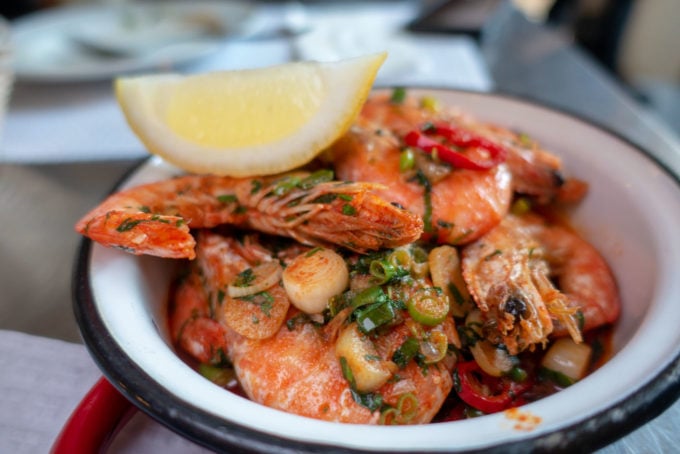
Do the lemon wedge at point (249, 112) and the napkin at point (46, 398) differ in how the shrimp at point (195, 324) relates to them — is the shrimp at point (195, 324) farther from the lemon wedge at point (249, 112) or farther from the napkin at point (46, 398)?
the lemon wedge at point (249, 112)

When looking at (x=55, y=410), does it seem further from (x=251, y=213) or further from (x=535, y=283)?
(x=535, y=283)

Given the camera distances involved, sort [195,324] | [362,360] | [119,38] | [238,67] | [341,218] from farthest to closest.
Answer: [119,38]
[238,67]
[195,324]
[341,218]
[362,360]

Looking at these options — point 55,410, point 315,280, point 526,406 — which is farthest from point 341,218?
point 55,410

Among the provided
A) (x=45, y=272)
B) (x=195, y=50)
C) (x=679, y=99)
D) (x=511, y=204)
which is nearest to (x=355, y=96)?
(x=511, y=204)

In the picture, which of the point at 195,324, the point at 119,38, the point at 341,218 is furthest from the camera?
the point at 119,38

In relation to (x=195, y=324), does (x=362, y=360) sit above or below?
above

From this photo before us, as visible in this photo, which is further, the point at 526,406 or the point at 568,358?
the point at 568,358

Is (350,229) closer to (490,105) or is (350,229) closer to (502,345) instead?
(502,345)
